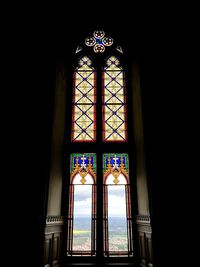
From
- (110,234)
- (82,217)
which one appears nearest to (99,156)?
(82,217)

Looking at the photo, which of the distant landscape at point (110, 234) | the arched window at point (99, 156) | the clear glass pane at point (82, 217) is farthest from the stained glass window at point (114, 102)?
the distant landscape at point (110, 234)

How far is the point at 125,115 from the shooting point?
3488 millimetres

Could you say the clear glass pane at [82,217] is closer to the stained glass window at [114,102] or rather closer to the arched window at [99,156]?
the arched window at [99,156]

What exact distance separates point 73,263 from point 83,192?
0.87 metres

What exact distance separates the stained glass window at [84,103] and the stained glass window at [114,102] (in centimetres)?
18

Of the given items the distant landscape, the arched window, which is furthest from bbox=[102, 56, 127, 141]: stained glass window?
the distant landscape

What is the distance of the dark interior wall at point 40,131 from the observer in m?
2.42

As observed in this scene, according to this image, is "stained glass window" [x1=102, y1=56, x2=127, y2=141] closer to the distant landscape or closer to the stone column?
the stone column

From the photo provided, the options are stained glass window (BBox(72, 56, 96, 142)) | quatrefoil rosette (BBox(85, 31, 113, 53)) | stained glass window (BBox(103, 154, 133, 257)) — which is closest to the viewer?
stained glass window (BBox(103, 154, 133, 257))

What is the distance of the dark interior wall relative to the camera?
2416 mm

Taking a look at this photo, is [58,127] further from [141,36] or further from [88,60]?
[141,36]

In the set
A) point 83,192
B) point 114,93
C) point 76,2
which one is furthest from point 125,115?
point 76,2

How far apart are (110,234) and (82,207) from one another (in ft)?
1.65

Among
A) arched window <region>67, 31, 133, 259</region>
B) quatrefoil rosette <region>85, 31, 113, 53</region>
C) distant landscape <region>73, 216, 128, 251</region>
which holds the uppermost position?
quatrefoil rosette <region>85, 31, 113, 53</region>
